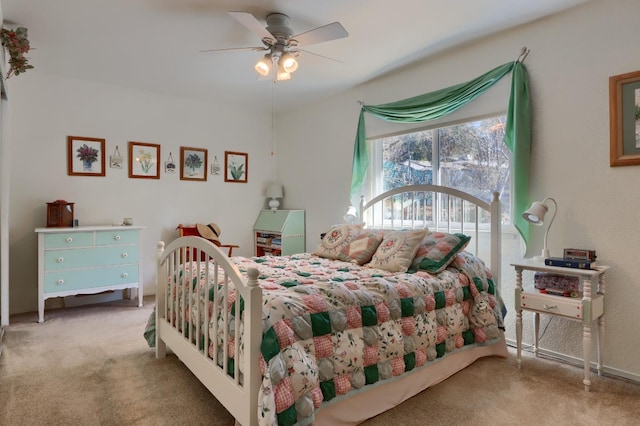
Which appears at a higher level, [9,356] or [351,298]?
[351,298]

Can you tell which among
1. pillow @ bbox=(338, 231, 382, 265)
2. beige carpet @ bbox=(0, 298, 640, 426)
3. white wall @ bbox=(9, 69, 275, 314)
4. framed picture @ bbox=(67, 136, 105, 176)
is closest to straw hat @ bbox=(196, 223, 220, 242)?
white wall @ bbox=(9, 69, 275, 314)

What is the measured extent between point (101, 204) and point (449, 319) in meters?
3.87

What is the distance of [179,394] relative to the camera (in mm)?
2123

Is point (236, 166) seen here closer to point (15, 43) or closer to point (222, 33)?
point (222, 33)

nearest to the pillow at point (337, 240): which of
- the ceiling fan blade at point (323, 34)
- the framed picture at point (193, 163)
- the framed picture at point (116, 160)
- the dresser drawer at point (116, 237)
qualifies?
the ceiling fan blade at point (323, 34)

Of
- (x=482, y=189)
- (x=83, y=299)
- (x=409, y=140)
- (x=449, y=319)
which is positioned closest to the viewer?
(x=449, y=319)

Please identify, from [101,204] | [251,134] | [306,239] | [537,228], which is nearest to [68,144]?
[101,204]

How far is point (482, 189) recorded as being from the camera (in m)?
3.16

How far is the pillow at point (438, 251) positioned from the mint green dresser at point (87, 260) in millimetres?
2984

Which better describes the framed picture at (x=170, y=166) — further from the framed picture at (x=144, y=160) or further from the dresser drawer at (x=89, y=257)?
the dresser drawer at (x=89, y=257)

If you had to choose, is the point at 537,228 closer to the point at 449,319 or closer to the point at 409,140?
the point at 449,319

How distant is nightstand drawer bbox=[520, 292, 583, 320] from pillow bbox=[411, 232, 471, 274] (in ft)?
1.68

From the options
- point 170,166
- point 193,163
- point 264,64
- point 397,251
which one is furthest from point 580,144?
point 170,166

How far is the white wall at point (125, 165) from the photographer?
377 cm
